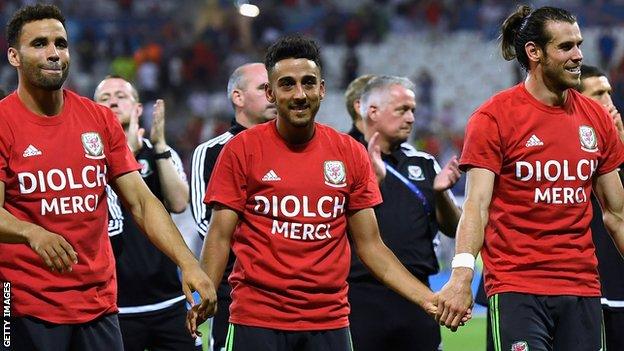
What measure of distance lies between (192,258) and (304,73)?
110 centimetres

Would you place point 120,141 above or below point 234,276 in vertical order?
above

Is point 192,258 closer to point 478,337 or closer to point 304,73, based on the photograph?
point 304,73

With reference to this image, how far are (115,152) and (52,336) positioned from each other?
3.17ft

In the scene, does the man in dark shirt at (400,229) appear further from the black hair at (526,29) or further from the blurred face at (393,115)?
the black hair at (526,29)

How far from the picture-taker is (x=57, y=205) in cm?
552

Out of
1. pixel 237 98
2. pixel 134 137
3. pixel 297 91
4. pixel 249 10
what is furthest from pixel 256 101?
pixel 249 10

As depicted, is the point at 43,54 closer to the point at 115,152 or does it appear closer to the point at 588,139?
the point at 115,152

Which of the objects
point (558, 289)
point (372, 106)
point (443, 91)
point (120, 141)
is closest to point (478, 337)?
point (372, 106)

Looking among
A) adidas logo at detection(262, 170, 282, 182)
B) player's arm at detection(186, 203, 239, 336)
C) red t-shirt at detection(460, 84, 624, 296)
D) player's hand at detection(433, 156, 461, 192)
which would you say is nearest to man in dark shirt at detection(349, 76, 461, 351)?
player's hand at detection(433, 156, 461, 192)

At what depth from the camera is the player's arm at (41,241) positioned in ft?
16.4

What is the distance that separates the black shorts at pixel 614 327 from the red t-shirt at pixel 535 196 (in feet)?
4.40

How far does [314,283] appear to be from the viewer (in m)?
5.71

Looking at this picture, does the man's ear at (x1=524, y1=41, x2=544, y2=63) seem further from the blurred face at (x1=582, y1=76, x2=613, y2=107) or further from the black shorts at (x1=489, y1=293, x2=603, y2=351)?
the blurred face at (x1=582, y1=76, x2=613, y2=107)

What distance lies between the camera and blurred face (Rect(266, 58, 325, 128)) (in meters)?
5.84
